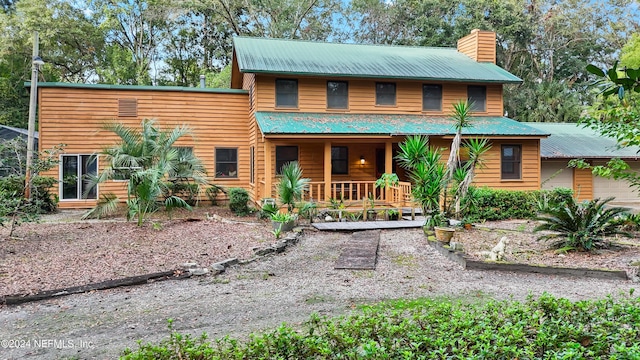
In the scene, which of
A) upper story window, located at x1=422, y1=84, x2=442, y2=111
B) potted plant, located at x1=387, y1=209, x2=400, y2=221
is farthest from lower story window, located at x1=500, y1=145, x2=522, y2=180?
potted plant, located at x1=387, y1=209, x2=400, y2=221

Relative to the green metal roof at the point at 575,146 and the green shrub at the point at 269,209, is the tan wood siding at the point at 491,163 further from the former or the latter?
the green shrub at the point at 269,209

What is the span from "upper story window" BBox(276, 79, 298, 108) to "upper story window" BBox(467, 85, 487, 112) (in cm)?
713

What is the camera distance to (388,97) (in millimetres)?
15906

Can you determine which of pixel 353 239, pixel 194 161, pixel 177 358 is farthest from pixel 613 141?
pixel 177 358

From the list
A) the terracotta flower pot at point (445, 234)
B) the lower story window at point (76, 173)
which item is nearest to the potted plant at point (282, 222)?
the terracotta flower pot at point (445, 234)

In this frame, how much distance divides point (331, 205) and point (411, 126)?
14.8ft

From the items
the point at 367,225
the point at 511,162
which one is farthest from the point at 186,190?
the point at 511,162

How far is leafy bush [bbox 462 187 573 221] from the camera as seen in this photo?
39.3ft

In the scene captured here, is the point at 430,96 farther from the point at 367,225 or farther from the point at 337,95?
the point at 367,225

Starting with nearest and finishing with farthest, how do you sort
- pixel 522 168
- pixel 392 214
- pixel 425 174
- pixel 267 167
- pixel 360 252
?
pixel 360 252 → pixel 425 174 → pixel 392 214 → pixel 267 167 → pixel 522 168

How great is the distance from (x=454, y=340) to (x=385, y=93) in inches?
553

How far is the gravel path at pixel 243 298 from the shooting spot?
4047mm

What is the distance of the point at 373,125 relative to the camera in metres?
14.3

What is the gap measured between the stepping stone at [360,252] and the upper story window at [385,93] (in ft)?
24.0
